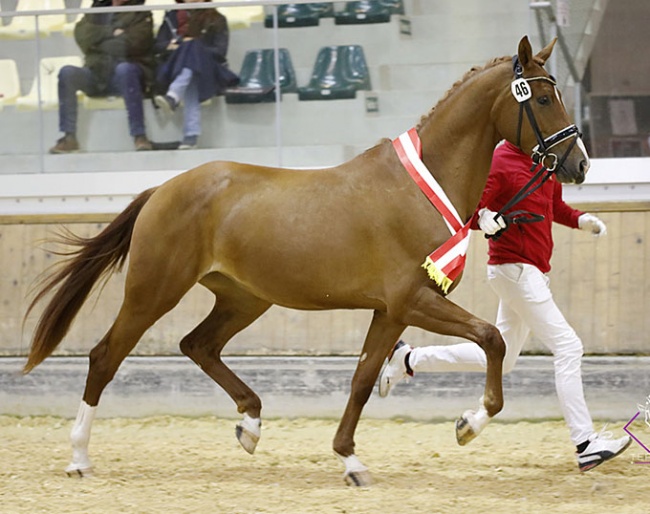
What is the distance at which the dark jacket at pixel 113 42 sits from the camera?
23.2ft

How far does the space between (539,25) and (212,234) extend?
287 centimetres

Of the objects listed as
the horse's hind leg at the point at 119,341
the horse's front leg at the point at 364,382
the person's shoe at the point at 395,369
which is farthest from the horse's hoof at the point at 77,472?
the person's shoe at the point at 395,369

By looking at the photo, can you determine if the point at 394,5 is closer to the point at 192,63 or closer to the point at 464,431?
the point at 192,63

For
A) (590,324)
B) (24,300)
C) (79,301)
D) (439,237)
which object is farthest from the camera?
(24,300)

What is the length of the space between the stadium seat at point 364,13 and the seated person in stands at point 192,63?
0.86 m

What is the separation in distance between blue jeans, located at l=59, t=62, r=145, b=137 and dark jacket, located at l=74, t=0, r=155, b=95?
0.05 meters

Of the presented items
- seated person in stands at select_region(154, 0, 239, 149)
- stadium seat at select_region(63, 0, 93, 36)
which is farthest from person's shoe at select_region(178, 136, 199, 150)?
stadium seat at select_region(63, 0, 93, 36)

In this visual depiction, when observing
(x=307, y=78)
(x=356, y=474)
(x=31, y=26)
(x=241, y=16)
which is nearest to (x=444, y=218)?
(x=356, y=474)

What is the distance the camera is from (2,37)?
285 inches

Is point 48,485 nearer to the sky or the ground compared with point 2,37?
nearer to the ground

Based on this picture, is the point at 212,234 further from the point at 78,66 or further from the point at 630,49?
the point at 630,49

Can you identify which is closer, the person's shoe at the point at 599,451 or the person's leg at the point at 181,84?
the person's shoe at the point at 599,451

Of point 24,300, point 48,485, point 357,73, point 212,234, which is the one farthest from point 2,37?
point 48,485

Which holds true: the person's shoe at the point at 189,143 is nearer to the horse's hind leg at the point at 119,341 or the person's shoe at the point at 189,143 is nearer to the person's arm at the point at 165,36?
the person's arm at the point at 165,36
